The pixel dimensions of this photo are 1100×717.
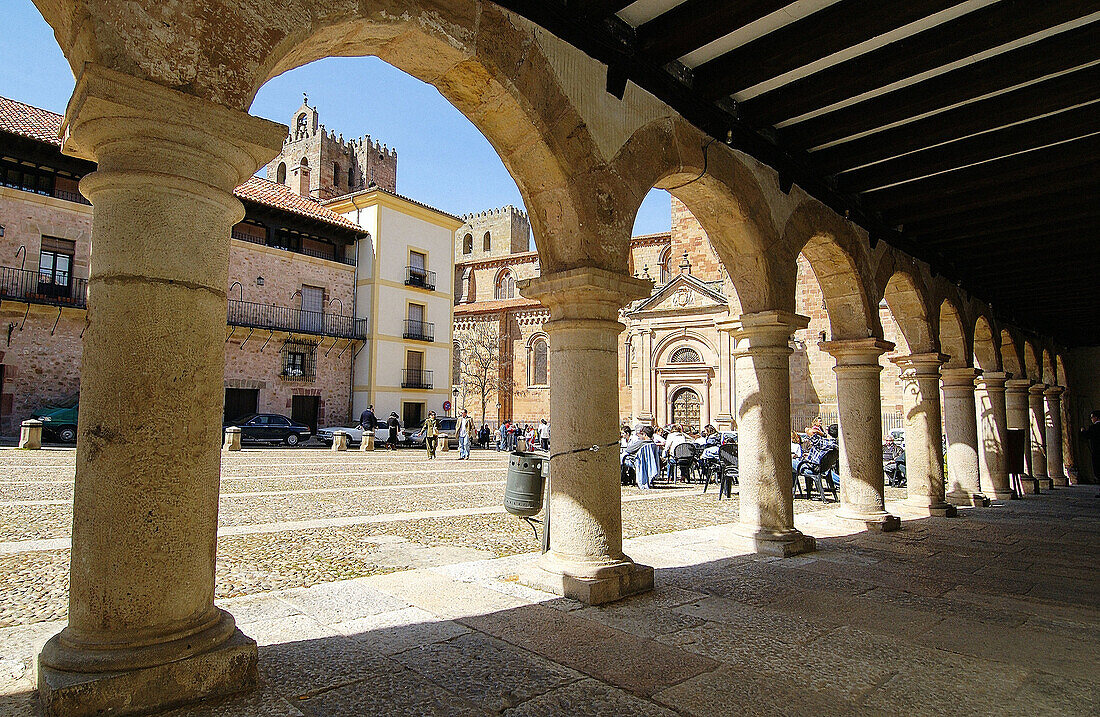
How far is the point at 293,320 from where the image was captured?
71.8ft

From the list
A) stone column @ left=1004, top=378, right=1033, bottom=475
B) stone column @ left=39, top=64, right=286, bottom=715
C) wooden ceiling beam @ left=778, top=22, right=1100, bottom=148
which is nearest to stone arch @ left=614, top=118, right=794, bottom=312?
wooden ceiling beam @ left=778, top=22, right=1100, bottom=148

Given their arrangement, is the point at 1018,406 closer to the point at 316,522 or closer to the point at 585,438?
the point at 585,438

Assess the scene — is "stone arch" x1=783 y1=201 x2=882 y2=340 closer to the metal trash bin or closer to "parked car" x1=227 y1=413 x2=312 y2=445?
the metal trash bin

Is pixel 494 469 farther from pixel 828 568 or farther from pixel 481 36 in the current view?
pixel 481 36

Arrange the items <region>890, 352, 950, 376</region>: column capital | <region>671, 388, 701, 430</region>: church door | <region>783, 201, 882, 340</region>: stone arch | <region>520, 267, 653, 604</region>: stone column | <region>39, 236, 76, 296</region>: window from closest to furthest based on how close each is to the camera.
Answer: <region>520, 267, 653, 604</region>: stone column < <region>783, 201, 882, 340</region>: stone arch < <region>890, 352, 950, 376</region>: column capital < <region>39, 236, 76, 296</region>: window < <region>671, 388, 701, 430</region>: church door

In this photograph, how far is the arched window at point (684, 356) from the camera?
80.1ft

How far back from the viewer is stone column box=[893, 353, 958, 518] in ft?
25.5

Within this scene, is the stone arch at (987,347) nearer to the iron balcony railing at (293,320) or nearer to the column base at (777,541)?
the column base at (777,541)

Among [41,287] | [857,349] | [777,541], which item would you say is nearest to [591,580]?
[777,541]

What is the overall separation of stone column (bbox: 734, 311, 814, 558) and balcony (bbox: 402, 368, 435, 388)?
66.7 feet

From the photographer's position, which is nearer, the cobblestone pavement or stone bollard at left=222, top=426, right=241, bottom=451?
the cobblestone pavement

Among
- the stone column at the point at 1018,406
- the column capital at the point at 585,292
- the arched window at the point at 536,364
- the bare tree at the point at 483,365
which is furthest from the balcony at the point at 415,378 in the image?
the column capital at the point at 585,292

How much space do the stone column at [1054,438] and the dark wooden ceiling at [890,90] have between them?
8659 mm

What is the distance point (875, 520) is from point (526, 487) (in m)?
3.84
